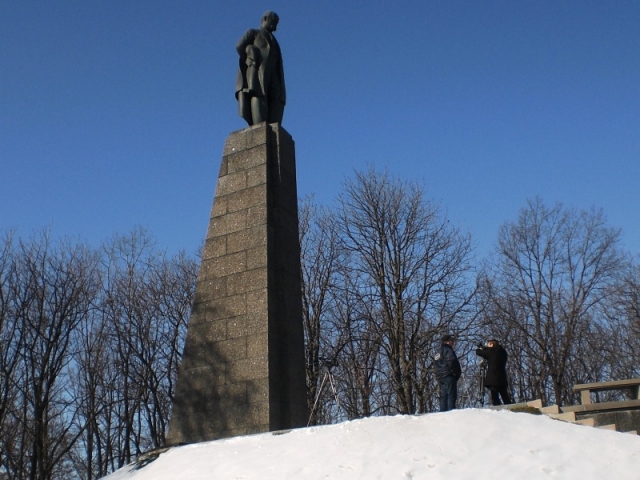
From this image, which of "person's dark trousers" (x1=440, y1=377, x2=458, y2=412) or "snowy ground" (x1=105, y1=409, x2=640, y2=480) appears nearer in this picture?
"snowy ground" (x1=105, y1=409, x2=640, y2=480)

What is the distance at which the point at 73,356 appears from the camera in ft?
81.2

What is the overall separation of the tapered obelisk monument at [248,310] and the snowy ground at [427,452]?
3.41 ft

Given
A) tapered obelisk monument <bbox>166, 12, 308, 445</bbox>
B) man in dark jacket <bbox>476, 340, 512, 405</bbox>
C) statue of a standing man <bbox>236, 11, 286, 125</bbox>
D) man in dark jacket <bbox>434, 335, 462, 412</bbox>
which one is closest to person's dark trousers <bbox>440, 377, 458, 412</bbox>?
man in dark jacket <bbox>434, 335, 462, 412</bbox>

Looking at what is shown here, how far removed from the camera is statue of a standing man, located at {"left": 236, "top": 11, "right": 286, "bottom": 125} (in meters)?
12.6

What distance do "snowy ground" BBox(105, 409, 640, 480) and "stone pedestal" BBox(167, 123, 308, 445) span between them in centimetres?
107

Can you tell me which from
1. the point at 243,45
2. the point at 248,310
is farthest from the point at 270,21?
the point at 248,310

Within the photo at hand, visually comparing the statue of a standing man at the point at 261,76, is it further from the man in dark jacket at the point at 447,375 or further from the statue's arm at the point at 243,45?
the man in dark jacket at the point at 447,375

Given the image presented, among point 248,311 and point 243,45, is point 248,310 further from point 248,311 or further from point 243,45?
point 243,45

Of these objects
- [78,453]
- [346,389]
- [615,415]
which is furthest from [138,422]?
[615,415]

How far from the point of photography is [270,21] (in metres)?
13.0

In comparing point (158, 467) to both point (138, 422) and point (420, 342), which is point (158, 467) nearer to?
point (420, 342)

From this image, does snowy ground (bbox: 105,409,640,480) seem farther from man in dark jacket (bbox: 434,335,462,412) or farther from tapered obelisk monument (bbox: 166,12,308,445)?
man in dark jacket (bbox: 434,335,462,412)

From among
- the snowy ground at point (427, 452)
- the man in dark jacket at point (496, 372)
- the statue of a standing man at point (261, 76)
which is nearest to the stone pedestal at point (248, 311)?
the statue of a standing man at point (261, 76)

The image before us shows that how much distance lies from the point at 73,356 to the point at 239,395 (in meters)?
15.9
